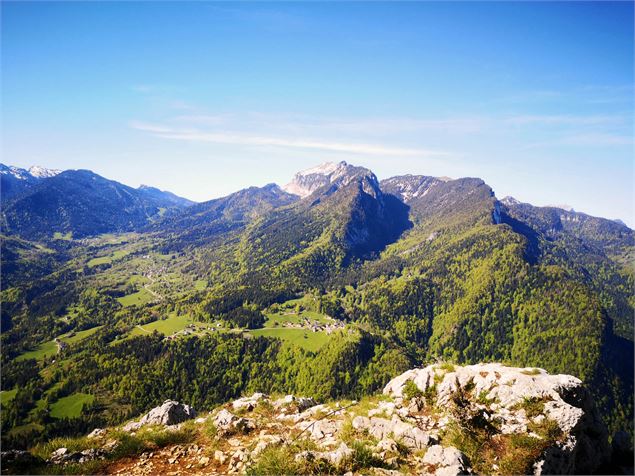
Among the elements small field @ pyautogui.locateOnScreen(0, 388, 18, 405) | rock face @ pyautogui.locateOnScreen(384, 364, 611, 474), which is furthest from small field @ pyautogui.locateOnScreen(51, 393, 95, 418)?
rock face @ pyautogui.locateOnScreen(384, 364, 611, 474)

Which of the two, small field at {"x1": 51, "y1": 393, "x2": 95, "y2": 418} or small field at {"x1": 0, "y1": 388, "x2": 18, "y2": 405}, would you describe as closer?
small field at {"x1": 51, "y1": 393, "x2": 95, "y2": 418}

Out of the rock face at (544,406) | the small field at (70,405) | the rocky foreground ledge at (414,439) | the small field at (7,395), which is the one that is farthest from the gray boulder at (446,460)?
the small field at (7,395)

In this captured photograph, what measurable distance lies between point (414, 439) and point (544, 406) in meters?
6.79

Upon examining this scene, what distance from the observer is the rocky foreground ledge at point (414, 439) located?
41.1ft

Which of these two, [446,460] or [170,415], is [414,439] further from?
[170,415]

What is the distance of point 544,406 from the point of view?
14961 millimetres

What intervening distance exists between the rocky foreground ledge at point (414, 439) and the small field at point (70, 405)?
589 ft

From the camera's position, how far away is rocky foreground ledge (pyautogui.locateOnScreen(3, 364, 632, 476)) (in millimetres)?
12539

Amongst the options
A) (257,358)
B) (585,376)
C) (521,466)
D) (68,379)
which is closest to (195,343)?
(257,358)

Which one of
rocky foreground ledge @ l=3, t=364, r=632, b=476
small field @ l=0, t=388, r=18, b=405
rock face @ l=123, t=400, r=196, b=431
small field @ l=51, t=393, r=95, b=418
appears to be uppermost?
rocky foreground ledge @ l=3, t=364, r=632, b=476

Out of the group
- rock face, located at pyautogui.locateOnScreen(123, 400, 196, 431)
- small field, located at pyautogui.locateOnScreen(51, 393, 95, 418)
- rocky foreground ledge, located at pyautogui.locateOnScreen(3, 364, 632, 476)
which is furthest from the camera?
small field, located at pyautogui.locateOnScreen(51, 393, 95, 418)

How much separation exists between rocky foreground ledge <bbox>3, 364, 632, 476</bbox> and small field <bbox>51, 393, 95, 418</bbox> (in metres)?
179

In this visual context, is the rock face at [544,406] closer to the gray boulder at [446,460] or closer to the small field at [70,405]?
the gray boulder at [446,460]

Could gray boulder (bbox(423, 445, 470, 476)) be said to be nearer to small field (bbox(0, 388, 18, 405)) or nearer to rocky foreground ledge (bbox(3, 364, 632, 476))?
rocky foreground ledge (bbox(3, 364, 632, 476))
